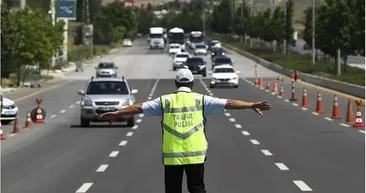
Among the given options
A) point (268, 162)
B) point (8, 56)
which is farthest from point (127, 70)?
point (268, 162)

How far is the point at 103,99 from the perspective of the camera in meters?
29.1

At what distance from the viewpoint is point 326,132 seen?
2633 cm

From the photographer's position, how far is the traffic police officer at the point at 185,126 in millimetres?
8477

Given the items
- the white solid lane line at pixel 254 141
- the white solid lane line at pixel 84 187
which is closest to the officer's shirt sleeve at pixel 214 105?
the white solid lane line at pixel 84 187

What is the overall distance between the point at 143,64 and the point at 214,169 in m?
85.3

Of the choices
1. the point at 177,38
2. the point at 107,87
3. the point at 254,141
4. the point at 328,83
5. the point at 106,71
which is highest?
the point at 107,87

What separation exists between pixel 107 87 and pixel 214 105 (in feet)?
72.0

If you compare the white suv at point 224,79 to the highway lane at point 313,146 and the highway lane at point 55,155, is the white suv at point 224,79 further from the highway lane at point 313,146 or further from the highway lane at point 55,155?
the highway lane at point 55,155

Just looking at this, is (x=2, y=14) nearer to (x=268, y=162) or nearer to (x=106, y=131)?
(x=106, y=131)

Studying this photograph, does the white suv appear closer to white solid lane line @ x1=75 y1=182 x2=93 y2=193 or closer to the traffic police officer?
white solid lane line @ x1=75 y1=182 x2=93 y2=193

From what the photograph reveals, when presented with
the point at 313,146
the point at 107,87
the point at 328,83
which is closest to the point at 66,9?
the point at 328,83

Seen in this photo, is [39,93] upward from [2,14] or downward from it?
downward

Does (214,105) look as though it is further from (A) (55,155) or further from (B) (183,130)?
(A) (55,155)

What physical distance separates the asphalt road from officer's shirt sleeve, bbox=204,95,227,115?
5.37 metres
